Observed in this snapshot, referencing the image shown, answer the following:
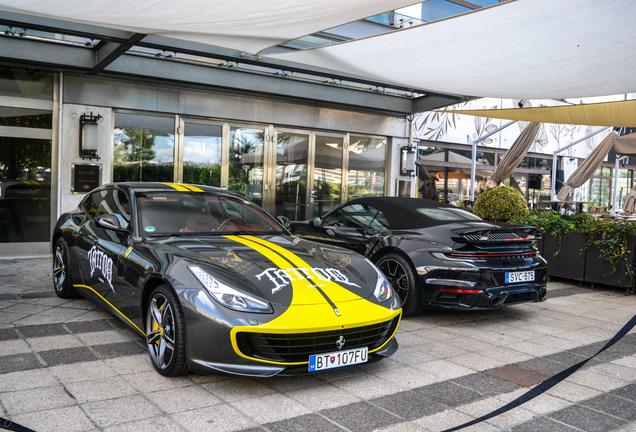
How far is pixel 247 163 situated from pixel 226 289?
8.11m

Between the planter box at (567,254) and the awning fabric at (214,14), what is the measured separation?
488 centimetres

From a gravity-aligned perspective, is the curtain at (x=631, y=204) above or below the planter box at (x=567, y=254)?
above

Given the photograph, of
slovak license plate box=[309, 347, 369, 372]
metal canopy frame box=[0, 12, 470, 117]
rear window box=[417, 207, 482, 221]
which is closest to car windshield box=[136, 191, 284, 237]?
slovak license plate box=[309, 347, 369, 372]

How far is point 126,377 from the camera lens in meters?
3.55

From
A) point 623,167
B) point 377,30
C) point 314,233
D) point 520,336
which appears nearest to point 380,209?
point 314,233

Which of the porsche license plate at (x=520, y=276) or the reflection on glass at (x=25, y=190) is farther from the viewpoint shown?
the reflection on glass at (x=25, y=190)

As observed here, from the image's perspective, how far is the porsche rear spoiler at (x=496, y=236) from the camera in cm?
527

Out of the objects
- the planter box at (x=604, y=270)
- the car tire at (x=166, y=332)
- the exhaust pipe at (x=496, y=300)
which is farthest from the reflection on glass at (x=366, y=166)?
the car tire at (x=166, y=332)

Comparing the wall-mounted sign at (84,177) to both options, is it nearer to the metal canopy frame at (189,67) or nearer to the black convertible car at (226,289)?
the metal canopy frame at (189,67)

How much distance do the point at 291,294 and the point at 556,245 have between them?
20.5 feet

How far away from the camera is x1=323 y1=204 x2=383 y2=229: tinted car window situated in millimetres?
6207

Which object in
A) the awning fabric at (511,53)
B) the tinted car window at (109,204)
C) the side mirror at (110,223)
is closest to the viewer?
the side mirror at (110,223)

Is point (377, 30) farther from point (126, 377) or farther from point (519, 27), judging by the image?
point (126, 377)

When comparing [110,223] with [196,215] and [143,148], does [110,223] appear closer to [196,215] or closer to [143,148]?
[196,215]
